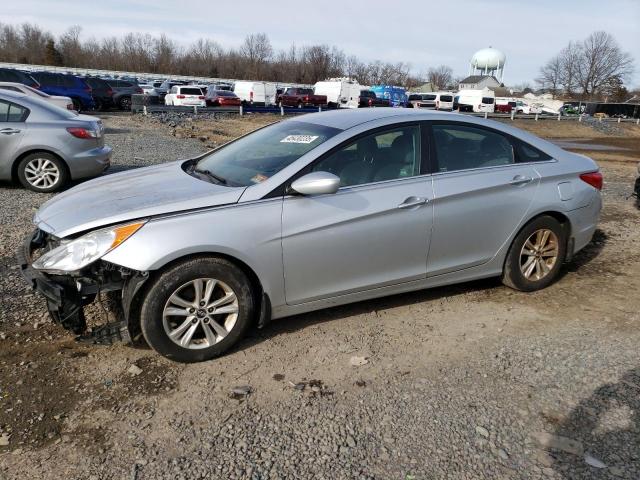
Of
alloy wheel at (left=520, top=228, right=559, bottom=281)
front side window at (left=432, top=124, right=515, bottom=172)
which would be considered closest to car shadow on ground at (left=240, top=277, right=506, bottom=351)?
alloy wheel at (left=520, top=228, right=559, bottom=281)

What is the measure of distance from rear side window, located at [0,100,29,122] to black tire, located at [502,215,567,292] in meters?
7.22

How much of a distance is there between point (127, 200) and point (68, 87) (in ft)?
90.3

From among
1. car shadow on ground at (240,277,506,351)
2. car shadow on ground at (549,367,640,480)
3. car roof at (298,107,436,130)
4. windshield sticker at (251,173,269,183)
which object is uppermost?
car roof at (298,107,436,130)

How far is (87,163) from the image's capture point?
8.10 m

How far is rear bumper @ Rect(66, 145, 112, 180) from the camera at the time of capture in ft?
26.3

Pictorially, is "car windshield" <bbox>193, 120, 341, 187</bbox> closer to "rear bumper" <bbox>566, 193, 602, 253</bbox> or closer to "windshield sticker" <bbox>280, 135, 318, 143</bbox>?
"windshield sticker" <bbox>280, 135, 318, 143</bbox>

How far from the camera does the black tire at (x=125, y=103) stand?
3198 centimetres

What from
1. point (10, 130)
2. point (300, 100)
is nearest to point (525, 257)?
point (10, 130)

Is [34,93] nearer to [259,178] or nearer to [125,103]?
[259,178]

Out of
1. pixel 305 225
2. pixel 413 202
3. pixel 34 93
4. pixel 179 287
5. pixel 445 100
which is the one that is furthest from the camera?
pixel 445 100

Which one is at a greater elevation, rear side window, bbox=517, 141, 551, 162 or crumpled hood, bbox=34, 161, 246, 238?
rear side window, bbox=517, 141, 551, 162

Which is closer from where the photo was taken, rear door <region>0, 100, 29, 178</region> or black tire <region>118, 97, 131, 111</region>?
rear door <region>0, 100, 29, 178</region>

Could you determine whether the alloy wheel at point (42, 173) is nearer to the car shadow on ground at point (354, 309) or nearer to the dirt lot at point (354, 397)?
the dirt lot at point (354, 397)

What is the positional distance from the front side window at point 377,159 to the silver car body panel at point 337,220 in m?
0.07
